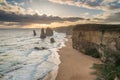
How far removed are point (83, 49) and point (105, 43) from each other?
11.6m

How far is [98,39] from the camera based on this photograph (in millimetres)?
32656

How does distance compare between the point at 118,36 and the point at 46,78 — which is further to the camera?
the point at 118,36

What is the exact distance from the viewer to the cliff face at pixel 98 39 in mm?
25638

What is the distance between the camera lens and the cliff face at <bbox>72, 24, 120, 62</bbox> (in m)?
25.6

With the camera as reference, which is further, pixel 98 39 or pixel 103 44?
pixel 98 39

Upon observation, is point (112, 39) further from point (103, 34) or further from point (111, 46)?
point (103, 34)

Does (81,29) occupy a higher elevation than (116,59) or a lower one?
higher

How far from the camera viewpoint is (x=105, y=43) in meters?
28.8

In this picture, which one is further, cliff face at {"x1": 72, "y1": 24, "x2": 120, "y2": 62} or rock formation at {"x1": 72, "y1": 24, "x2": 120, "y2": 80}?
cliff face at {"x1": 72, "y1": 24, "x2": 120, "y2": 62}

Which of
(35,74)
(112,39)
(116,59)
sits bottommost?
(35,74)

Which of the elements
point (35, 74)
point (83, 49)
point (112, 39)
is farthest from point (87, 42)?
point (35, 74)

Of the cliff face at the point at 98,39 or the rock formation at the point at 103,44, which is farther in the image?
the cliff face at the point at 98,39

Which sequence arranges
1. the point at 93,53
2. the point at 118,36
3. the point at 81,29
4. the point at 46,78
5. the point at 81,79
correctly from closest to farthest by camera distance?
the point at 81,79 < the point at 46,78 < the point at 118,36 < the point at 93,53 < the point at 81,29

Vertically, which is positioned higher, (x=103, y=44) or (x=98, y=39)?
(x=98, y=39)
